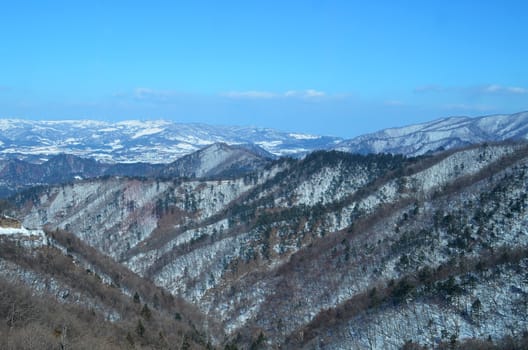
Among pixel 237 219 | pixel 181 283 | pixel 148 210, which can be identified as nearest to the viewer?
pixel 181 283

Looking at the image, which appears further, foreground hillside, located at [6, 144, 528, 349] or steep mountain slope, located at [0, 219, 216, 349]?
foreground hillside, located at [6, 144, 528, 349]

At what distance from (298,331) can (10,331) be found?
175 ft

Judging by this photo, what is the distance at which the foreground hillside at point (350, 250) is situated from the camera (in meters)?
70.1

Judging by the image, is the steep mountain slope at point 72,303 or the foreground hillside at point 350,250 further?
the foreground hillside at point 350,250

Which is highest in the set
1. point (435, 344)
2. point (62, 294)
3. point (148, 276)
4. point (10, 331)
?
point (10, 331)

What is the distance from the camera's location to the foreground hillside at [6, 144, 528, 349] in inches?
2758

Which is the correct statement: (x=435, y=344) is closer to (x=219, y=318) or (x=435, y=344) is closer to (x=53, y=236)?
(x=219, y=318)

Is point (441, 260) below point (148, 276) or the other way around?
the other way around

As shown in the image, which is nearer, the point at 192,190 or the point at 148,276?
the point at 148,276

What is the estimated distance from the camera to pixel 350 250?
325 ft

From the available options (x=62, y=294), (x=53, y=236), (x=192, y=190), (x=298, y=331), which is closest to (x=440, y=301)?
(x=298, y=331)

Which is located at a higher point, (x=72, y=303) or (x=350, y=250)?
(x=72, y=303)

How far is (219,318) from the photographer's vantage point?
99.2 meters

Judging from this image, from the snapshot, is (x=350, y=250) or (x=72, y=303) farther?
(x=350, y=250)
